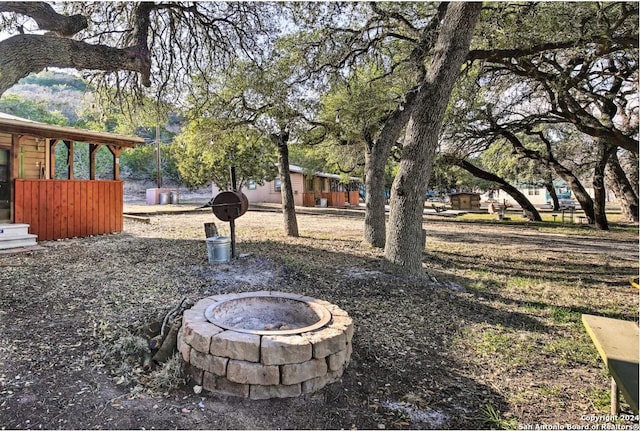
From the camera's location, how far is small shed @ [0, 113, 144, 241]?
820 centimetres

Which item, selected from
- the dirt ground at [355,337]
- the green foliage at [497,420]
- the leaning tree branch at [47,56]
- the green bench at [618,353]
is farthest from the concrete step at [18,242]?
the green bench at [618,353]

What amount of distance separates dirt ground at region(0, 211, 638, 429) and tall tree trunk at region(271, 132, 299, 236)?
2427mm

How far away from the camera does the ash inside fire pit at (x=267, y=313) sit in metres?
3.42

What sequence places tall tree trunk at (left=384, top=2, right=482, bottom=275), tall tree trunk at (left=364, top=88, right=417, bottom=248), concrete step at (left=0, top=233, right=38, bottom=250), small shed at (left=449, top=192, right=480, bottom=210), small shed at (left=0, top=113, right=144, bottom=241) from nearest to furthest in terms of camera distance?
tall tree trunk at (left=384, top=2, right=482, bottom=275) → concrete step at (left=0, top=233, right=38, bottom=250) → small shed at (left=0, top=113, right=144, bottom=241) → tall tree trunk at (left=364, top=88, right=417, bottom=248) → small shed at (left=449, top=192, right=480, bottom=210)

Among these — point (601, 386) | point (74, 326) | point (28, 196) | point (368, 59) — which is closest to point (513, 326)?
point (601, 386)

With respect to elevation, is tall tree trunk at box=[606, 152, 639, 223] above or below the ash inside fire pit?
above

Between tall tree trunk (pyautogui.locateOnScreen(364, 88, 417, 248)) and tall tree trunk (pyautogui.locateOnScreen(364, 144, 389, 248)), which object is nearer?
tall tree trunk (pyautogui.locateOnScreen(364, 88, 417, 248))

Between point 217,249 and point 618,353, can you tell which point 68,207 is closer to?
point 217,249

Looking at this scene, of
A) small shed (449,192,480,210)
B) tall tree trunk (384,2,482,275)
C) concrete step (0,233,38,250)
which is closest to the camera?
tall tree trunk (384,2,482,275)

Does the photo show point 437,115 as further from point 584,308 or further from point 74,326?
point 74,326

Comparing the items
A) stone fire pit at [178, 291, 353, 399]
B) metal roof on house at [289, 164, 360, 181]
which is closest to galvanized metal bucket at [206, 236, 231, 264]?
stone fire pit at [178, 291, 353, 399]

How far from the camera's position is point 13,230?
7.34 meters

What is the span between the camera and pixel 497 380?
3.15 meters

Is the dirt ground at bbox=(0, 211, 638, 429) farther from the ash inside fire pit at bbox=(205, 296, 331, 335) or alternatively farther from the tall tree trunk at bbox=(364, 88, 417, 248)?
the tall tree trunk at bbox=(364, 88, 417, 248)
